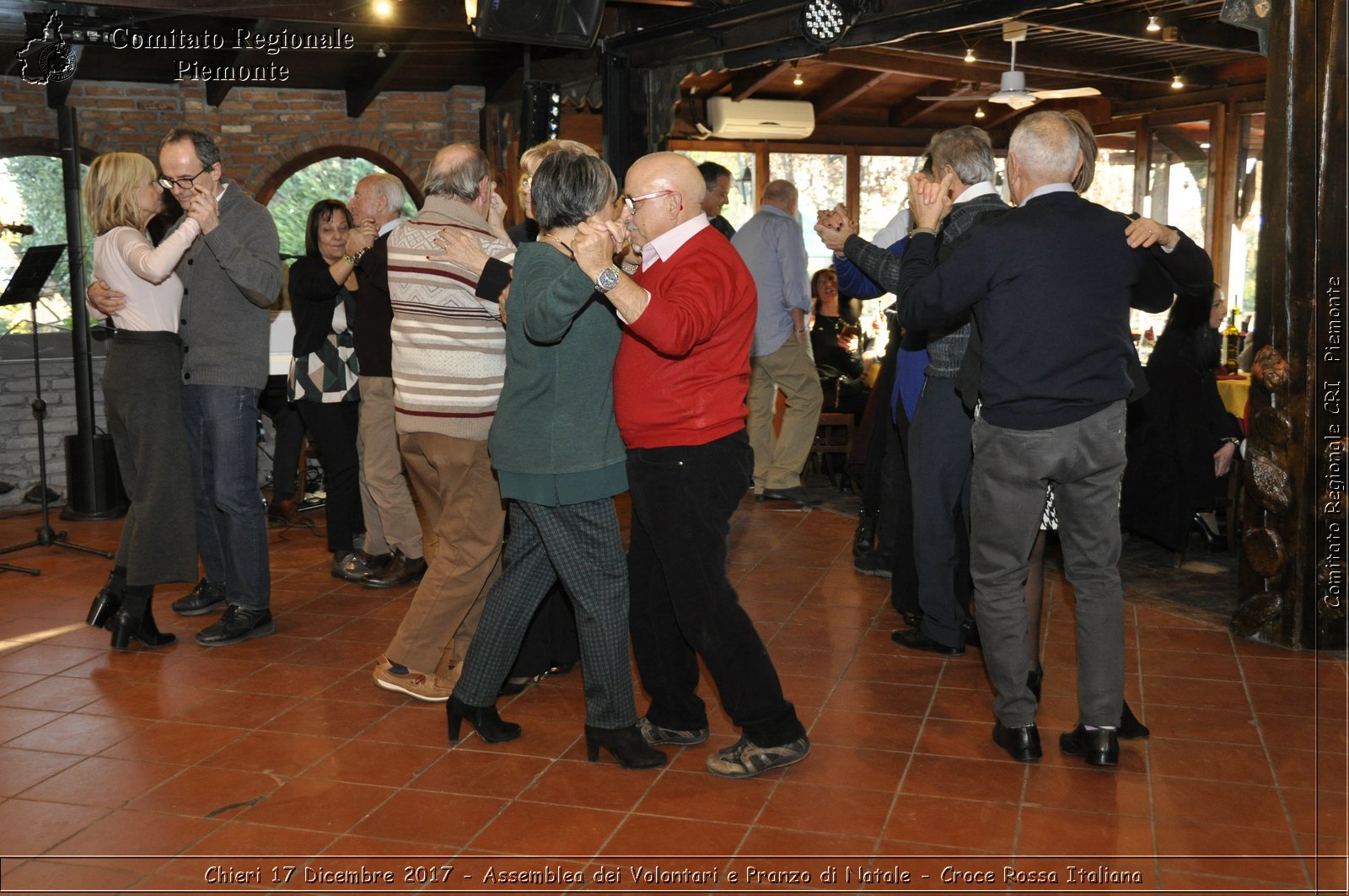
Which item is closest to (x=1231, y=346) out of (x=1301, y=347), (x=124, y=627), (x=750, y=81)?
(x=1301, y=347)

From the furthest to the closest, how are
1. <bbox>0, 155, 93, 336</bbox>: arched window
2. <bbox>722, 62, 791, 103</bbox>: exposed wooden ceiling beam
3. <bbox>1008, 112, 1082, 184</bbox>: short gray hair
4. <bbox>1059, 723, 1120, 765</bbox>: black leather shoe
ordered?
<bbox>722, 62, 791, 103</bbox>: exposed wooden ceiling beam, <bbox>0, 155, 93, 336</bbox>: arched window, <bbox>1059, 723, 1120, 765</bbox>: black leather shoe, <bbox>1008, 112, 1082, 184</bbox>: short gray hair

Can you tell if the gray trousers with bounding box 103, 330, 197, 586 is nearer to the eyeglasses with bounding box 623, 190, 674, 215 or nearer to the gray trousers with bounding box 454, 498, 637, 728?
the gray trousers with bounding box 454, 498, 637, 728

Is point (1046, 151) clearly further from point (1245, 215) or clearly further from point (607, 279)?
point (1245, 215)

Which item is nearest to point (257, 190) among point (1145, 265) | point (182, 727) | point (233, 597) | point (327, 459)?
point (327, 459)

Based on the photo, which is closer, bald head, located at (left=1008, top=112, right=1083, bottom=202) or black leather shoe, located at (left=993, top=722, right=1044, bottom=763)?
bald head, located at (left=1008, top=112, right=1083, bottom=202)

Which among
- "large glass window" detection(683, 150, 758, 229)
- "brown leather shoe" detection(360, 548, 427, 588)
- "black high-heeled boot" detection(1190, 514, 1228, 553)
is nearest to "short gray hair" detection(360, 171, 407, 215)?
"brown leather shoe" detection(360, 548, 427, 588)

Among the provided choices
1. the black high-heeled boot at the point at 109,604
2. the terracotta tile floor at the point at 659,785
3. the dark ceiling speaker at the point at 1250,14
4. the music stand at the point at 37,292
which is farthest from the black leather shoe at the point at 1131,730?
the music stand at the point at 37,292

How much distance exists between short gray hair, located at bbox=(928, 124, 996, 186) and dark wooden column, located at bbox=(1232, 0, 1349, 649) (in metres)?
1.22

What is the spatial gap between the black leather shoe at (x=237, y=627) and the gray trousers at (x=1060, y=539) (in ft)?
8.87

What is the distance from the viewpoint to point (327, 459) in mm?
5422

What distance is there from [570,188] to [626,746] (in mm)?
1476

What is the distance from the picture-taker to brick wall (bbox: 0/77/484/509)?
748 cm

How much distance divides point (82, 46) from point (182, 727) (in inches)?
200

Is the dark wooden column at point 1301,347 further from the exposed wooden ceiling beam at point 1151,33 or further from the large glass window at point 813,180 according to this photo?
the large glass window at point 813,180
